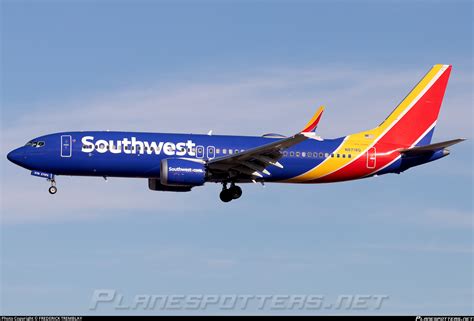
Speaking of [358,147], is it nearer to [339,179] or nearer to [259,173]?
[339,179]

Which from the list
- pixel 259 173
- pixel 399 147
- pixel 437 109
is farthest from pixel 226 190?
pixel 437 109

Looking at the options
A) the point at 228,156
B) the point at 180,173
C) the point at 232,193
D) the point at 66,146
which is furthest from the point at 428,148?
the point at 66,146

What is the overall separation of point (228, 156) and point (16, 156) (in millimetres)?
13447

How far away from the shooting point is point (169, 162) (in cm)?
6594

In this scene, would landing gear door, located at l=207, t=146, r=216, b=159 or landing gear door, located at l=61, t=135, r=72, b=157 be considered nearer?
landing gear door, located at l=61, t=135, r=72, b=157

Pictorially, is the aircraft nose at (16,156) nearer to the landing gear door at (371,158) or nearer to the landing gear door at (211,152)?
the landing gear door at (211,152)

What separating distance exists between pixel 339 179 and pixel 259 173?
6.53m

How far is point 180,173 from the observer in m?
65.8

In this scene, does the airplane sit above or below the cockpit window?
above

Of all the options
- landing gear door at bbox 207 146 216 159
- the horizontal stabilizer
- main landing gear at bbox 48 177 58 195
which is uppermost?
the horizontal stabilizer

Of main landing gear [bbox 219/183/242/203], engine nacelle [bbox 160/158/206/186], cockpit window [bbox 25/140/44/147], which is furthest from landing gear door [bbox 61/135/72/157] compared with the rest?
main landing gear [bbox 219/183/242/203]

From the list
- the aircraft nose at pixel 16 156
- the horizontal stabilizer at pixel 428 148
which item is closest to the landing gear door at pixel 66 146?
the aircraft nose at pixel 16 156

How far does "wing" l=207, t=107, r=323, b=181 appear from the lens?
214 ft

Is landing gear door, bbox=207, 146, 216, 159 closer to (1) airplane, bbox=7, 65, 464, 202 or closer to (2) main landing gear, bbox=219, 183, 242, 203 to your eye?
(1) airplane, bbox=7, 65, 464, 202
